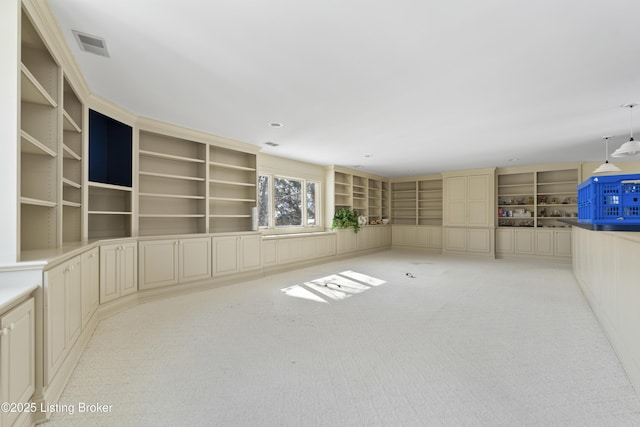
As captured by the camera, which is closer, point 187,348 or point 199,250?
point 187,348

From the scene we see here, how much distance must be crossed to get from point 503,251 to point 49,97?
393 inches

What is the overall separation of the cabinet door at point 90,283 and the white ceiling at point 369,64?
1.89 metres

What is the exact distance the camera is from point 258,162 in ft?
21.2

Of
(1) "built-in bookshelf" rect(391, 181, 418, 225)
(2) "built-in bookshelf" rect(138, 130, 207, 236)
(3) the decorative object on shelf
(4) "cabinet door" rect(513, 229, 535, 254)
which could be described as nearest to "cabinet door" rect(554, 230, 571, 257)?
(4) "cabinet door" rect(513, 229, 535, 254)

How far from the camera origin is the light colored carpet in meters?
1.86

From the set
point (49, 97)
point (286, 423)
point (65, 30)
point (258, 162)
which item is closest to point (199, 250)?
point (258, 162)

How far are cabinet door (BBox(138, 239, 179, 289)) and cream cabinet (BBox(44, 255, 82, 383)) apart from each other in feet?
5.26

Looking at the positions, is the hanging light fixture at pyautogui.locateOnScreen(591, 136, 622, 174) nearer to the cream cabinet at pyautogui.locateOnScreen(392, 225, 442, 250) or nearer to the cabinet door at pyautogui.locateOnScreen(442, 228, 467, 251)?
the cabinet door at pyautogui.locateOnScreen(442, 228, 467, 251)

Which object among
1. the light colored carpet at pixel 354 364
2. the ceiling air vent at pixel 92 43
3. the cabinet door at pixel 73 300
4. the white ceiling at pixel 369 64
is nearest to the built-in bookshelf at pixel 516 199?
the white ceiling at pixel 369 64

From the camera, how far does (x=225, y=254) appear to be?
5363 mm

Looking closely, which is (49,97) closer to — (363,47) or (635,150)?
(363,47)

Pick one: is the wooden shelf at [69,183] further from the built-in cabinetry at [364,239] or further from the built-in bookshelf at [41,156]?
the built-in cabinetry at [364,239]

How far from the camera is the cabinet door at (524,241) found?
825 centimetres

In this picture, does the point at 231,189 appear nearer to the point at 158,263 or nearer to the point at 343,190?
the point at 158,263
